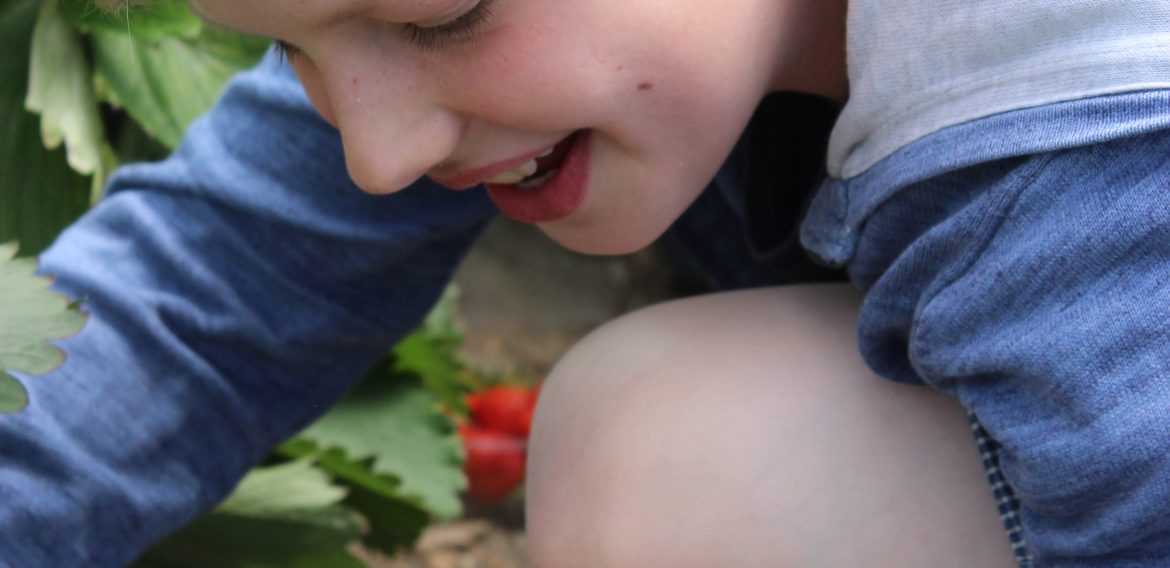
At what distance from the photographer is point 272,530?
1.13 meters

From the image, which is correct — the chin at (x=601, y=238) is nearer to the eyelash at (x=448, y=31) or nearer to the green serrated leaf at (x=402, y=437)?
the eyelash at (x=448, y=31)

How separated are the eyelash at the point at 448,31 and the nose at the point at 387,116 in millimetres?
11

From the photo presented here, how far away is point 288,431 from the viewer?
1.08 m

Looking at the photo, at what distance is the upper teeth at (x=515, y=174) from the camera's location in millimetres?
791

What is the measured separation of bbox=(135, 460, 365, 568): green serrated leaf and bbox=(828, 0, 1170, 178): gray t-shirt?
566 millimetres

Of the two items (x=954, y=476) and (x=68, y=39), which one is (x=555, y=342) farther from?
(x=954, y=476)

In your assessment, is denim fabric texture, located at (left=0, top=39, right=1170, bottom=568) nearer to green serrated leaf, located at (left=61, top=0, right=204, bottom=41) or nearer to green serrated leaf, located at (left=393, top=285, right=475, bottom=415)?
green serrated leaf, located at (left=61, top=0, right=204, bottom=41)

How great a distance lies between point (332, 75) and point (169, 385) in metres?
0.37

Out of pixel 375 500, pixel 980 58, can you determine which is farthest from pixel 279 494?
pixel 980 58

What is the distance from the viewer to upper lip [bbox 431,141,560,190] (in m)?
0.77

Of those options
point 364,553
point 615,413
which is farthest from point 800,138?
point 364,553

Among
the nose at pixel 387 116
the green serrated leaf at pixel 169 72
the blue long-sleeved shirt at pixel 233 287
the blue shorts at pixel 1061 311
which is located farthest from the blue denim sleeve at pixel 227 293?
the blue shorts at pixel 1061 311

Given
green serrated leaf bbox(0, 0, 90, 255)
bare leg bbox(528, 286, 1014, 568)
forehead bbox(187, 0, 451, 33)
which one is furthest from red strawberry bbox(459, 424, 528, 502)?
forehead bbox(187, 0, 451, 33)

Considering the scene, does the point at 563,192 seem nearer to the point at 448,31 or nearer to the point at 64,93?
the point at 448,31
